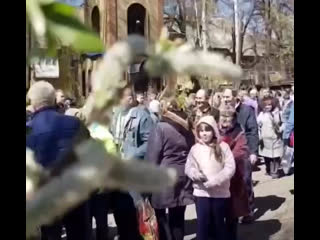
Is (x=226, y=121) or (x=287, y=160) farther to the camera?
(x=287, y=160)

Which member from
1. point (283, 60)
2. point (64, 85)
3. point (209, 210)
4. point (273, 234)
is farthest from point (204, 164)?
point (283, 60)

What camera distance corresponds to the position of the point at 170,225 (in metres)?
4.23

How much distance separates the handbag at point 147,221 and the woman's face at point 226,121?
791mm

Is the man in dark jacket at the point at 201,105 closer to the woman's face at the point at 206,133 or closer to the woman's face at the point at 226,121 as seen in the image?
the woman's face at the point at 226,121

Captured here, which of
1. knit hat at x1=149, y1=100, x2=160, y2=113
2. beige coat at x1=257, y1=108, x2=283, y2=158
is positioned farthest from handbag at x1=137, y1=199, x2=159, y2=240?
beige coat at x1=257, y1=108, x2=283, y2=158

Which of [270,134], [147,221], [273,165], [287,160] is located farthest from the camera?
[273,165]

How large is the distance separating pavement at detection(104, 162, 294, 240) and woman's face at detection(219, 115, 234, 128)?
96cm

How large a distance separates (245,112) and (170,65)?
5.36 meters

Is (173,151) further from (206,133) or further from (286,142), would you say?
(286,142)

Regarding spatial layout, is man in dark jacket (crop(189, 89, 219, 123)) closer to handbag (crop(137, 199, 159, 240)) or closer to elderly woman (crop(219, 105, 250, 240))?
elderly woman (crop(219, 105, 250, 240))

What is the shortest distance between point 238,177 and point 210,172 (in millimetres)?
437

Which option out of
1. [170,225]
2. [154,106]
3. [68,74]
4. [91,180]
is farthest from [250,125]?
[91,180]

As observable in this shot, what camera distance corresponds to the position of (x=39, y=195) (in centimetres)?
37

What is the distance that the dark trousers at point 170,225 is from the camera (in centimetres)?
418
